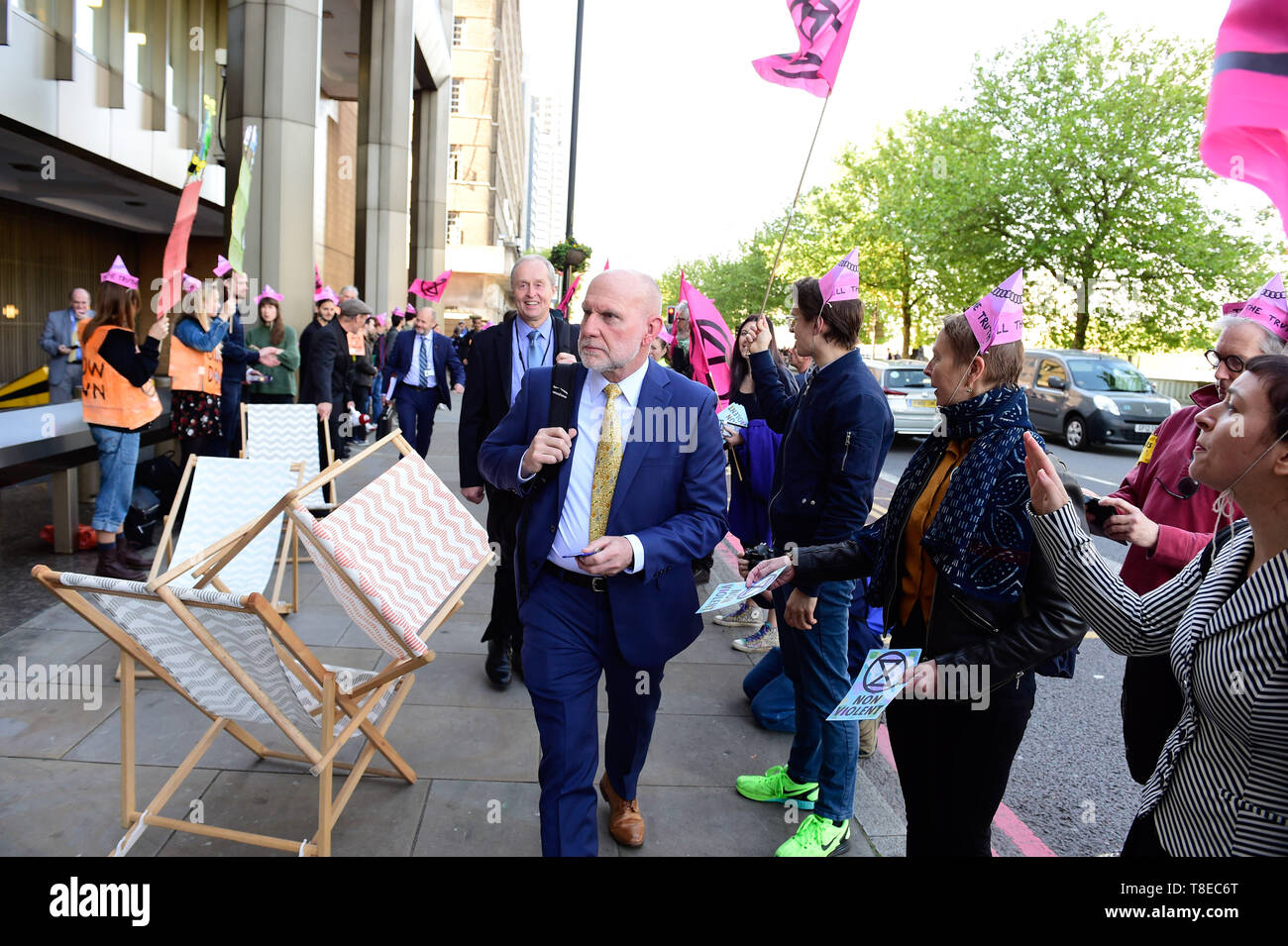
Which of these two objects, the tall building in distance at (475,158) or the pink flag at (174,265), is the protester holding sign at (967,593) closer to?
the pink flag at (174,265)

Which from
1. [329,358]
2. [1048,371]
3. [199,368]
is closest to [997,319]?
[199,368]

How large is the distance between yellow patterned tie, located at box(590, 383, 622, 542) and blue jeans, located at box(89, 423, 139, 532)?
179 inches

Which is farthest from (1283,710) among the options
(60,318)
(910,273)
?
(910,273)

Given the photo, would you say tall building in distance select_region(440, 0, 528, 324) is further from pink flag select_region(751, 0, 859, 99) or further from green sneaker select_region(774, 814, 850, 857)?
green sneaker select_region(774, 814, 850, 857)

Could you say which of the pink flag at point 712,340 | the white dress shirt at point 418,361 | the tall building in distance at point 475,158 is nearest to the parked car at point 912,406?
the white dress shirt at point 418,361

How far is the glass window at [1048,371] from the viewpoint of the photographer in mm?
19641

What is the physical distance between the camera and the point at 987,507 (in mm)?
2400

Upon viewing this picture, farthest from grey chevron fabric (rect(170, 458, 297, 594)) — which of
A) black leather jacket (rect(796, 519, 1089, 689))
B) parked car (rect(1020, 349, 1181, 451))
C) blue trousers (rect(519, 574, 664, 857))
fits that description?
parked car (rect(1020, 349, 1181, 451))

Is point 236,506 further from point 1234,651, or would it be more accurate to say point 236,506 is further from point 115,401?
point 1234,651

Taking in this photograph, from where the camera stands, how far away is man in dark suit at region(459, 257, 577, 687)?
4957 millimetres

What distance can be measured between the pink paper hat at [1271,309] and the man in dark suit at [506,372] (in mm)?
2942
